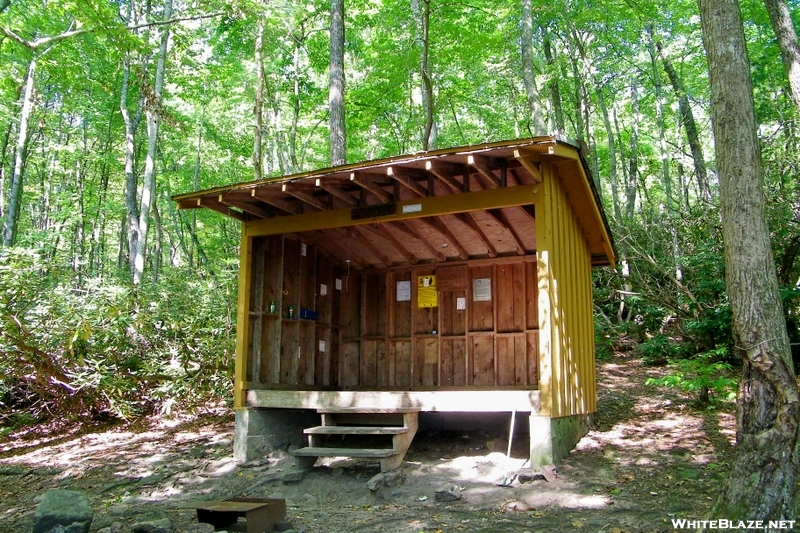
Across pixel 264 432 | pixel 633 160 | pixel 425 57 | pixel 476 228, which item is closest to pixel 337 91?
pixel 425 57

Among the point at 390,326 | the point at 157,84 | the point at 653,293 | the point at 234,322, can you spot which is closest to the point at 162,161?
the point at 157,84

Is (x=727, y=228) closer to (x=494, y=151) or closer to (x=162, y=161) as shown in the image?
(x=494, y=151)

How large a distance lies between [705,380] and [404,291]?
14.5ft

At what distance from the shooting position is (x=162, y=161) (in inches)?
865

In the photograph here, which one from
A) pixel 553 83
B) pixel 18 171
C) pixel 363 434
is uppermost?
pixel 553 83

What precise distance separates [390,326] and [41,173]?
20.2 meters

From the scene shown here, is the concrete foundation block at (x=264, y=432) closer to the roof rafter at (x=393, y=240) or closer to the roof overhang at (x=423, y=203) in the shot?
the roof overhang at (x=423, y=203)

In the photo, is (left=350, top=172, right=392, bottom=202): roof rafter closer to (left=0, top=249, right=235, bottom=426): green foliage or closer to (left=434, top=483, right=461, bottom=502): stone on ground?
(left=434, top=483, right=461, bottom=502): stone on ground

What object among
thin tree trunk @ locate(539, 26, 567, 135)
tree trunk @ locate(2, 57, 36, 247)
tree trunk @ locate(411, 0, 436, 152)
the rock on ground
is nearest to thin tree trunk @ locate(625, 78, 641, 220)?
thin tree trunk @ locate(539, 26, 567, 135)

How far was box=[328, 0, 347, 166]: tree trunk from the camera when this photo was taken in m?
10.5

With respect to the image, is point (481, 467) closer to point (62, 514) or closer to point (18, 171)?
point (62, 514)

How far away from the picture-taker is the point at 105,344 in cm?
923

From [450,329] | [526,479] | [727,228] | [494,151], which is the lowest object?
[526,479]

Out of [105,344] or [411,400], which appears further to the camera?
[105,344]
